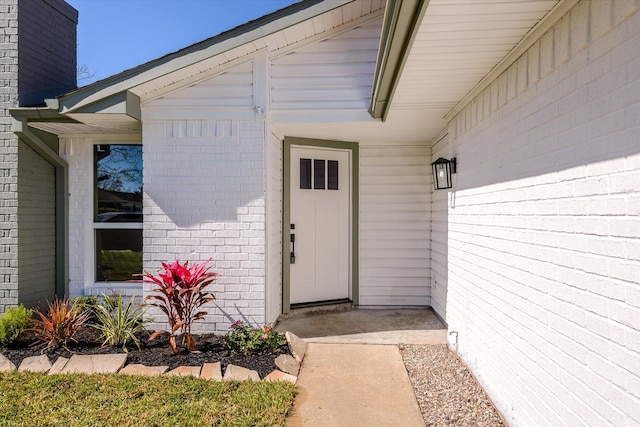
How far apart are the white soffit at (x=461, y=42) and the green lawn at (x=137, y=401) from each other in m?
2.61

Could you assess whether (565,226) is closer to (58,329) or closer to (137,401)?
(137,401)

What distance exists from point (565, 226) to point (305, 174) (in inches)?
146

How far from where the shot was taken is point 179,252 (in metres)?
4.35

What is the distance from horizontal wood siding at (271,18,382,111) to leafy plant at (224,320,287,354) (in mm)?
2354

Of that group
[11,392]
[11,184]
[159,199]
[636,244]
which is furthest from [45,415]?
[636,244]

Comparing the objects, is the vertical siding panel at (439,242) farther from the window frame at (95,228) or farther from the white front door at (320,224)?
the window frame at (95,228)

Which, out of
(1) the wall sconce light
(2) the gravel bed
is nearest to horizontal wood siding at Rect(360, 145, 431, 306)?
(1) the wall sconce light

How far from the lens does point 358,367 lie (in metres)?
3.70

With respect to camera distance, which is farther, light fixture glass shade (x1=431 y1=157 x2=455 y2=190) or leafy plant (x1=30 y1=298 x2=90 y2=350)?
light fixture glass shade (x1=431 y1=157 x2=455 y2=190)

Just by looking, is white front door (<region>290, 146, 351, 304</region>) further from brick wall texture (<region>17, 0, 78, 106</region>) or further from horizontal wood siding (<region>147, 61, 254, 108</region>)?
brick wall texture (<region>17, 0, 78, 106</region>)

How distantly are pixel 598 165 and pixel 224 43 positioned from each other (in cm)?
334

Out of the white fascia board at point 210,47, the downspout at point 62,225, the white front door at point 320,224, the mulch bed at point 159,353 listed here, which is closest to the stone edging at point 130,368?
the mulch bed at point 159,353

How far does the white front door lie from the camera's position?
5395mm

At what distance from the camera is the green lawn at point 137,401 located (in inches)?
107
